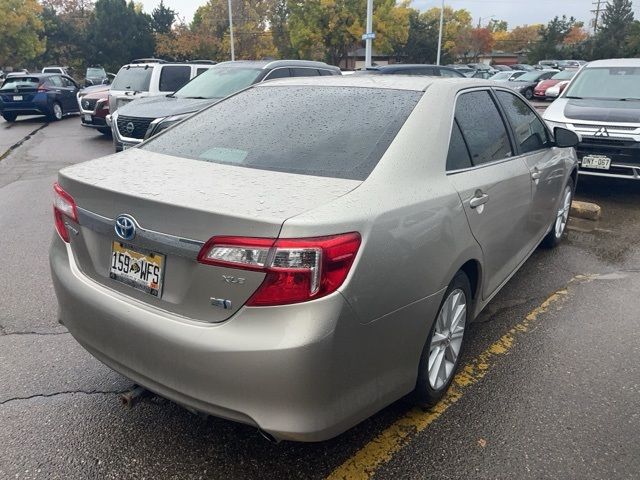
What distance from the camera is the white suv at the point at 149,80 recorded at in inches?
457

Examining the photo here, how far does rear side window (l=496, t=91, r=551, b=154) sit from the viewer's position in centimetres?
377

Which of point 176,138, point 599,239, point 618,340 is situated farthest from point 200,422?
point 599,239

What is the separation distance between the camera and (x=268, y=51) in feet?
166

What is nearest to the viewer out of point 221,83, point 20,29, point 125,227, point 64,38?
point 125,227

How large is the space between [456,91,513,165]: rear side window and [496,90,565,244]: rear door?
216 mm

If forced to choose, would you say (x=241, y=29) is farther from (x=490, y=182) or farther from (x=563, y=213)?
(x=490, y=182)

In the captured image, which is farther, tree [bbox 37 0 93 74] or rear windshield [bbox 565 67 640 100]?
tree [bbox 37 0 93 74]

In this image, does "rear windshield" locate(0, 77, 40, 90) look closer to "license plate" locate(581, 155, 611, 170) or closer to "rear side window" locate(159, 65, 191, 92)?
"rear side window" locate(159, 65, 191, 92)

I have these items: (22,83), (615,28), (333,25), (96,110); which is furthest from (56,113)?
(615,28)

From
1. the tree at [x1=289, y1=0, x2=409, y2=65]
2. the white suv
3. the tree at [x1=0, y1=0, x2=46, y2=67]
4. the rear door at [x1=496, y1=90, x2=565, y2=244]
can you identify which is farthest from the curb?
the tree at [x1=0, y1=0, x2=46, y2=67]

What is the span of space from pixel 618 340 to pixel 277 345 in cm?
274

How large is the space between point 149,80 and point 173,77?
530 mm

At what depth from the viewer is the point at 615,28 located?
2109 inches

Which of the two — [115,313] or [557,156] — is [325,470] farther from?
[557,156]
